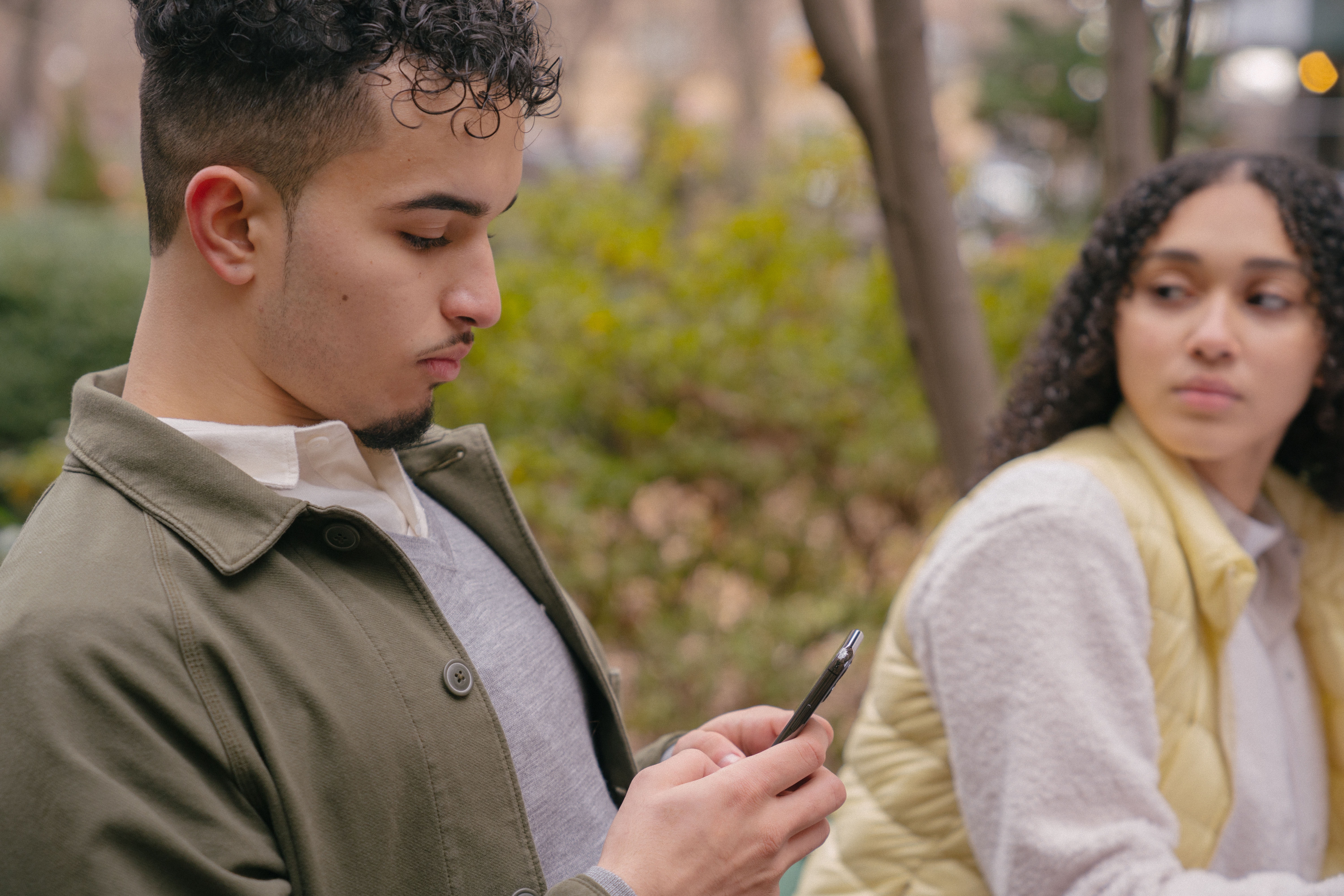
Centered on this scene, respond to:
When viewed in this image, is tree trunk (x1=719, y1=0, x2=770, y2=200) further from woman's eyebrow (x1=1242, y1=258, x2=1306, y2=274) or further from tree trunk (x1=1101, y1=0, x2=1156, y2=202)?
woman's eyebrow (x1=1242, y1=258, x2=1306, y2=274)

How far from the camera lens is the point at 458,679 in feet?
3.84

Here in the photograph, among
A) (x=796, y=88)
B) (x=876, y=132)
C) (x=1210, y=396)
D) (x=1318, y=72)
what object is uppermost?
(x=1318, y=72)

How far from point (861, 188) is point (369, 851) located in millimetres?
4105

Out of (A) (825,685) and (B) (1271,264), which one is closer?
(A) (825,685)

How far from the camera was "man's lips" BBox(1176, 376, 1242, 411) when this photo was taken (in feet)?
6.37

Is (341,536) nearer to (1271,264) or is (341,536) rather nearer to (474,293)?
(474,293)

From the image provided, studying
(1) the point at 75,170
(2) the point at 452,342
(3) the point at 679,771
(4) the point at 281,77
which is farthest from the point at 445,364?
(1) the point at 75,170

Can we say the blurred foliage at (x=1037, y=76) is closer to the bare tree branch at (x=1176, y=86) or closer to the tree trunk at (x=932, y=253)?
the bare tree branch at (x=1176, y=86)

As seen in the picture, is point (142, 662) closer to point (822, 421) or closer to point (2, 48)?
point (822, 421)

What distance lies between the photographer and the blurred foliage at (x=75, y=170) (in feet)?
34.6

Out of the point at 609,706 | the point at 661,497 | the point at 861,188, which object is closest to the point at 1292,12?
the point at 861,188

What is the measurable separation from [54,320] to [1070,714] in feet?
19.9

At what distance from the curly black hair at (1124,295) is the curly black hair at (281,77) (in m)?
1.43

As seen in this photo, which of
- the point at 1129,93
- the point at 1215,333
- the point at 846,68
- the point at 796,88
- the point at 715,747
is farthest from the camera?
the point at 796,88
